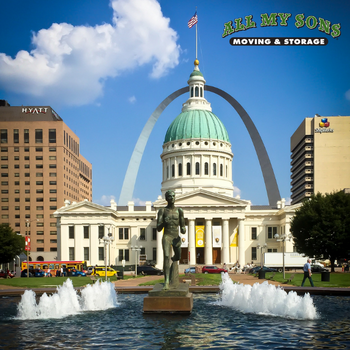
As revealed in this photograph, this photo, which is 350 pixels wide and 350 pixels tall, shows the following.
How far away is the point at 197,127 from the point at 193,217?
28.9 metres

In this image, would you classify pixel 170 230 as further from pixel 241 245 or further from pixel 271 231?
pixel 271 231

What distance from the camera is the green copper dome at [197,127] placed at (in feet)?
408

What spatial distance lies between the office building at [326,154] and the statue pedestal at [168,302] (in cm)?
13128

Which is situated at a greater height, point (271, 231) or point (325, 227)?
point (325, 227)

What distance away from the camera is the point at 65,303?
86.8ft

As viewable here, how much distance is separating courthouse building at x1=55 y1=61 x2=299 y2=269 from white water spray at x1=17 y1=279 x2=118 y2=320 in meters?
62.7

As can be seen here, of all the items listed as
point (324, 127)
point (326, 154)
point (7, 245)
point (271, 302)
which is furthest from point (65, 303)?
point (324, 127)

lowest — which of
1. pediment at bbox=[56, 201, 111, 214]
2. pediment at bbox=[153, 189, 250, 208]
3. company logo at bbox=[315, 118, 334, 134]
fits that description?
pediment at bbox=[56, 201, 111, 214]

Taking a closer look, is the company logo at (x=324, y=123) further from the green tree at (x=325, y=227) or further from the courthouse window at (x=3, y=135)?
the courthouse window at (x=3, y=135)

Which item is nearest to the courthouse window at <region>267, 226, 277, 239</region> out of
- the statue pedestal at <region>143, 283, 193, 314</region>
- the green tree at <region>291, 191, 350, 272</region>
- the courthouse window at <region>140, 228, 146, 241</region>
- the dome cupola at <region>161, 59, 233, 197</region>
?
the dome cupola at <region>161, 59, 233, 197</region>

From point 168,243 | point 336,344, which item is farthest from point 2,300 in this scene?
point 336,344

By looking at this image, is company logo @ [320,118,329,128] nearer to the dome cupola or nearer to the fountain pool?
the dome cupola

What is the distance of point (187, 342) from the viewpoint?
17.8 metres

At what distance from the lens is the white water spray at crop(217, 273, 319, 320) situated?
23.9 m
